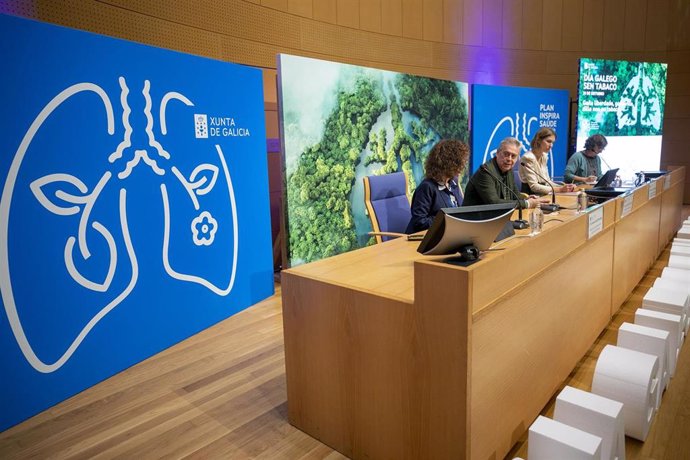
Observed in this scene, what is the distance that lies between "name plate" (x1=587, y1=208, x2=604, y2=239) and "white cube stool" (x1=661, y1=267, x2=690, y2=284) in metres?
0.91

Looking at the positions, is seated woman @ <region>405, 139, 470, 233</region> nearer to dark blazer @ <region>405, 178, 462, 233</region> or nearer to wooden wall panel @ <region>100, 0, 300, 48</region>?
dark blazer @ <region>405, 178, 462, 233</region>

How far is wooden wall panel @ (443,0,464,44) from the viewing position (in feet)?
24.3

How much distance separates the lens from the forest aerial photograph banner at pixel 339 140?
14.1ft

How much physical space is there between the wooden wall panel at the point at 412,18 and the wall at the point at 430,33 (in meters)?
0.01

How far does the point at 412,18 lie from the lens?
698cm

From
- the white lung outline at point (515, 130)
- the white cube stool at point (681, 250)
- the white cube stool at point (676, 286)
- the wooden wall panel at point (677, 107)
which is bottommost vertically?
the white cube stool at point (676, 286)

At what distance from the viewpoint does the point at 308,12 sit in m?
5.66

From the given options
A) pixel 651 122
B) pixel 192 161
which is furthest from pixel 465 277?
pixel 651 122

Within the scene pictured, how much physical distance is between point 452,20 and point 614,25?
3285 mm

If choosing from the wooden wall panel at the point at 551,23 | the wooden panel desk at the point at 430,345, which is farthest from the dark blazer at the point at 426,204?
the wooden wall panel at the point at 551,23

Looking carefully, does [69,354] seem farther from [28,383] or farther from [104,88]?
[104,88]

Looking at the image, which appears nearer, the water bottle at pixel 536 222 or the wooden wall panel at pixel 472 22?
the water bottle at pixel 536 222

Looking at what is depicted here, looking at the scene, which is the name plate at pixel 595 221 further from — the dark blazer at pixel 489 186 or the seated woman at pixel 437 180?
the seated woman at pixel 437 180

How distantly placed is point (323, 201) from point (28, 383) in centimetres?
276
